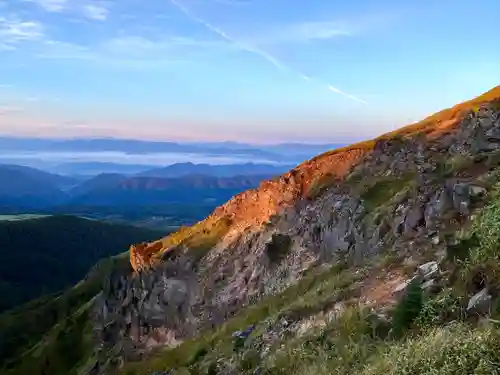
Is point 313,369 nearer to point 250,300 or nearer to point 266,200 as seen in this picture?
point 250,300

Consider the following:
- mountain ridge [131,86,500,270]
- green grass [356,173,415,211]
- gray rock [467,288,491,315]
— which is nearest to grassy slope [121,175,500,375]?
gray rock [467,288,491,315]

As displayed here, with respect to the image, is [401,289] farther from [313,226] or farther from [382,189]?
[313,226]

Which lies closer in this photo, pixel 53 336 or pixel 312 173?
pixel 312 173

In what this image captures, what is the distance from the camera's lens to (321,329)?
694 inches

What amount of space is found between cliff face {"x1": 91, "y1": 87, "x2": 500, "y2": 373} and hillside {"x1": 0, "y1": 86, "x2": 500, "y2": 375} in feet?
0.55

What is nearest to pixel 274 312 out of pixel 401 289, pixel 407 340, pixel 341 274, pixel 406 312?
pixel 341 274

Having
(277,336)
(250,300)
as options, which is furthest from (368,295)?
(250,300)

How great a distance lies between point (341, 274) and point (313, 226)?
18.1 m

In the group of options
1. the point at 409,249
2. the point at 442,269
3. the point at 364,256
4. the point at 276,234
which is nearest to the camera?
the point at 442,269

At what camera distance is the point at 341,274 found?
27.1 m

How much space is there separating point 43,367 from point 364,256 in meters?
88.3

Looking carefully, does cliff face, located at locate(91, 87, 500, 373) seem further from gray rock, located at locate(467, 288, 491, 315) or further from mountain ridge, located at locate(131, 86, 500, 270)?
gray rock, located at locate(467, 288, 491, 315)

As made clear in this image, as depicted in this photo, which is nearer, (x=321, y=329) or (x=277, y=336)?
(x=321, y=329)

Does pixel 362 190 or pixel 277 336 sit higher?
pixel 362 190
